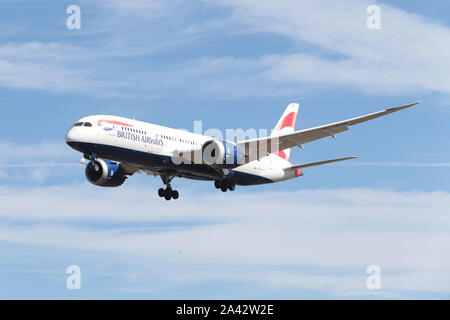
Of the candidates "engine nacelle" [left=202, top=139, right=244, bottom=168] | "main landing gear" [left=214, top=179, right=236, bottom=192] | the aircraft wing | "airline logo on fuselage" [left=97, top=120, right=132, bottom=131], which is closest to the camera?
the aircraft wing

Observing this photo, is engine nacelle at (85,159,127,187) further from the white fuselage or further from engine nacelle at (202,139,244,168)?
engine nacelle at (202,139,244,168)

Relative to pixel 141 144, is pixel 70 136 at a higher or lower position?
higher

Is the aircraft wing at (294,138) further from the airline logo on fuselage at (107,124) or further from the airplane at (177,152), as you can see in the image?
the airline logo on fuselage at (107,124)

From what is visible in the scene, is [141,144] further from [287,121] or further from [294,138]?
[287,121]

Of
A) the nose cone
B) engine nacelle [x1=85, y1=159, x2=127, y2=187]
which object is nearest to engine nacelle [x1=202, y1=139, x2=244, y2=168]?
engine nacelle [x1=85, y1=159, x2=127, y2=187]

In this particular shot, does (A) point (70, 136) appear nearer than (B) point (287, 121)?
Yes

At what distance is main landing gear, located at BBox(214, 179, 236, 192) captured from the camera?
2289 inches

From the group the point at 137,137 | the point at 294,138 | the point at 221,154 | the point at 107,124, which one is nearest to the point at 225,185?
the point at 221,154

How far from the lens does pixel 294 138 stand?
181ft

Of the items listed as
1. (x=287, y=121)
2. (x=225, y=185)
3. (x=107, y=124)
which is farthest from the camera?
(x=287, y=121)

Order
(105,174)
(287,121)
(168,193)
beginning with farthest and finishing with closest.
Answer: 1. (287,121)
2. (168,193)
3. (105,174)

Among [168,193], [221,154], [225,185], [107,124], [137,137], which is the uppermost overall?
[107,124]

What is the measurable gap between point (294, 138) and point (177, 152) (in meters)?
8.04

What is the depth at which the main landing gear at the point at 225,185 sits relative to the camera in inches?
2289
